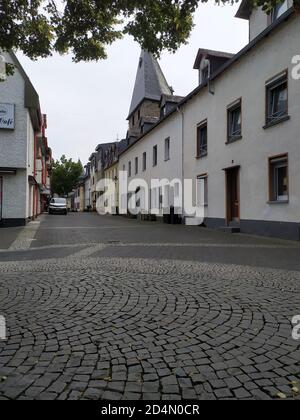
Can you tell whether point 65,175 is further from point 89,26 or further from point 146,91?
point 89,26

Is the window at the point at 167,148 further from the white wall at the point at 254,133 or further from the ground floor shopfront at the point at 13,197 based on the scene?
the ground floor shopfront at the point at 13,197

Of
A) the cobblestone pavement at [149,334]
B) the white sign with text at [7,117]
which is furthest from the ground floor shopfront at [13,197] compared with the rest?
the cobblestone pavement at [149,334]

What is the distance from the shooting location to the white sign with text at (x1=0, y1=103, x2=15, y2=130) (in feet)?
59.2

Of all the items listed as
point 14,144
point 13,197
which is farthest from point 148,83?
point 13,197

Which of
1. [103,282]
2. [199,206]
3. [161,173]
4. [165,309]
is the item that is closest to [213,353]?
[165,309]

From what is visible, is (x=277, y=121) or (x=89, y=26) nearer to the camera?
(x=89, y=26)

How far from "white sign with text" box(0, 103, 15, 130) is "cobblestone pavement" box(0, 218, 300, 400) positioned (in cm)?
1397

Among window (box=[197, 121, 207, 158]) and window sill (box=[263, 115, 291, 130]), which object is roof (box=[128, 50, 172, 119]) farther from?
window sill (box=[263, 115, 291, 130])

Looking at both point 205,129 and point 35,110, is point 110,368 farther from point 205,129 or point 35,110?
point 35,110

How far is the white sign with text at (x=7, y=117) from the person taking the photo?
1803cm

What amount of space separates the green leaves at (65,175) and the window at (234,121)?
57554 millimetres

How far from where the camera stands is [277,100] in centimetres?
1312

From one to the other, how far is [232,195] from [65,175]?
58670mm

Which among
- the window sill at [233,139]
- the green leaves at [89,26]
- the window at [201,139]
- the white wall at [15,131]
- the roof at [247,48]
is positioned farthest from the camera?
the window at [201,139]
